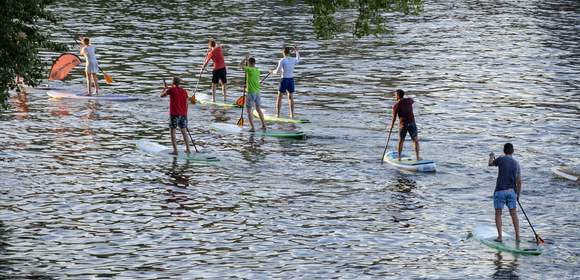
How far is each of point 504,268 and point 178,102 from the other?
12.2 m

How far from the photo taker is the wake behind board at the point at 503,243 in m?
22.2

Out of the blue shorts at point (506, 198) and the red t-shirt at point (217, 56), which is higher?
the red t-shirt at point (217, 56)

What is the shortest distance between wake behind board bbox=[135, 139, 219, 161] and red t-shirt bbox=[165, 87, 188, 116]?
114cm

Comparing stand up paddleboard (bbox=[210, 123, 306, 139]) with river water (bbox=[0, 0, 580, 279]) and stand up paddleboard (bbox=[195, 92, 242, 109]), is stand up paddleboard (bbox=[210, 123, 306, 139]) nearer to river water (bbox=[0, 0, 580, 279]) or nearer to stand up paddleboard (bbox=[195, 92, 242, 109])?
river water (bbox=[0, 0, 580, 279])

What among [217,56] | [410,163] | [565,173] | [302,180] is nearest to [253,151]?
[302,180]

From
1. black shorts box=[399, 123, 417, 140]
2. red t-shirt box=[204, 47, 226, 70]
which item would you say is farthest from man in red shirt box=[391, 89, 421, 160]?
red t-shirt box=[204, 47, 226, 70]

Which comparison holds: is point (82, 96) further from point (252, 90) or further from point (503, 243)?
point (503, 243)

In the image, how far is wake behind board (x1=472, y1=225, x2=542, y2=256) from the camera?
22.2 m

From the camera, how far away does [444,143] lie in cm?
3338

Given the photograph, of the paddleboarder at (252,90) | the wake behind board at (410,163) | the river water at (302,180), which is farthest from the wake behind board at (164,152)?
the wake behind board at (410,163)

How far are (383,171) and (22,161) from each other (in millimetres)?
9515

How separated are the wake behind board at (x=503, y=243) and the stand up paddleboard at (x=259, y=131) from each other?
429 inches

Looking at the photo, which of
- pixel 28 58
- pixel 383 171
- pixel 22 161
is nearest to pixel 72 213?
pixel 28 58

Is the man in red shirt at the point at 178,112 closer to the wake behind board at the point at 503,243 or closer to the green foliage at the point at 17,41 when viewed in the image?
the green foliage at the point at 17,41
